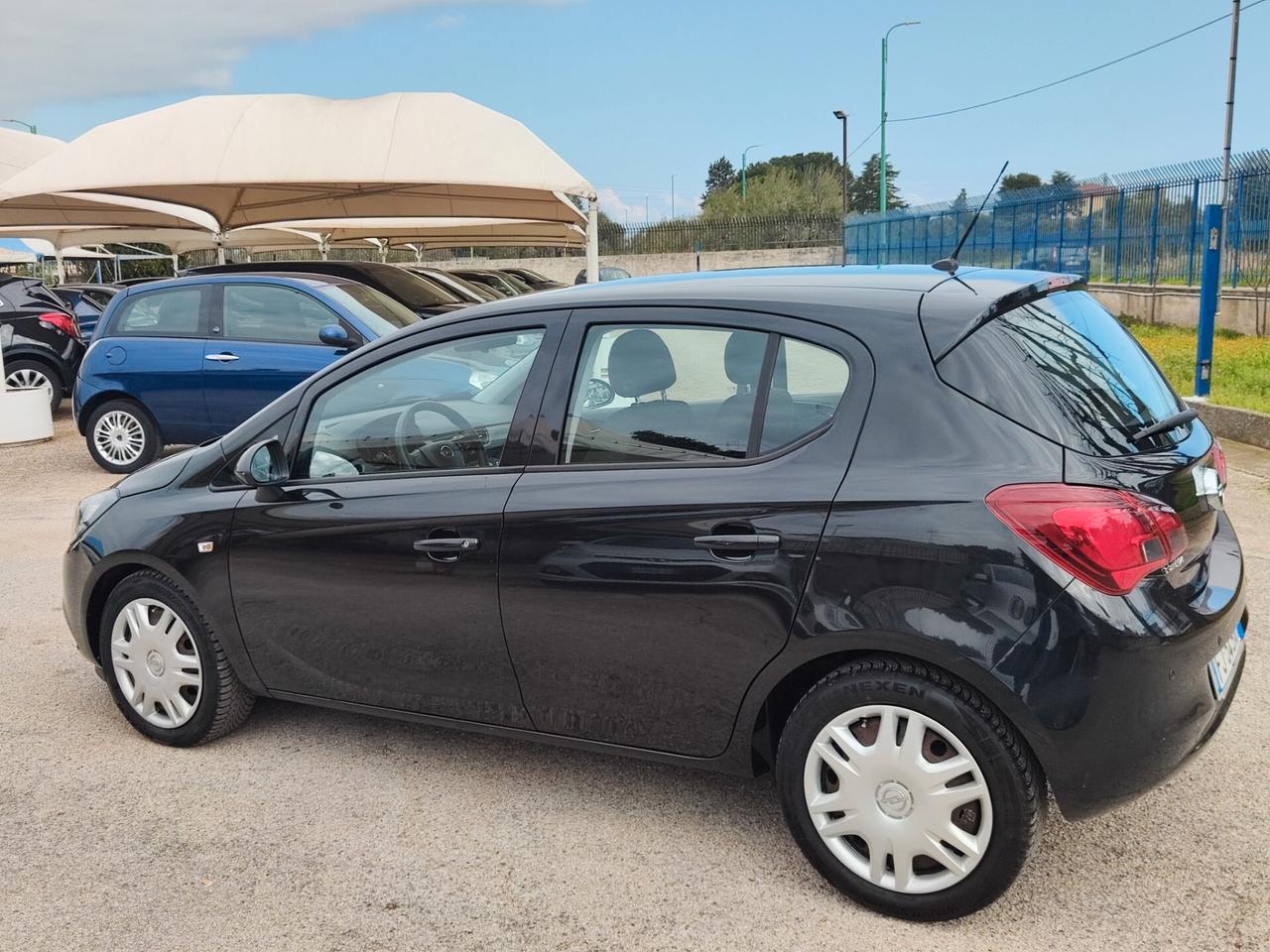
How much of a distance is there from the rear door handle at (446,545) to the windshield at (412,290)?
7.58m

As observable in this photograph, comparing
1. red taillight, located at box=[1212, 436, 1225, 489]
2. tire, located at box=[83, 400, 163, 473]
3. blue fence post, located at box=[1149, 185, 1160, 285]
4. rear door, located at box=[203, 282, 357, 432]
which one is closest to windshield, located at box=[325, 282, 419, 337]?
rear door, located at box=[203, 282, 357, 432]

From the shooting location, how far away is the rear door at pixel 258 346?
356 inches

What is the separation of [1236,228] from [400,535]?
52.1ft

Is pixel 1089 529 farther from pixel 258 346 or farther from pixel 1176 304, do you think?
pixel 1176 304

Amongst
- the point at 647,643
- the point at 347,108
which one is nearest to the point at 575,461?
the point at 647,643

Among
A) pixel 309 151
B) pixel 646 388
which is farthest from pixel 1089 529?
pixel 309 151

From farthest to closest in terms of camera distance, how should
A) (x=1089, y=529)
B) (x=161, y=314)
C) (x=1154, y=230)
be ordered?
(x=1154, y=230) → (x=161, y=314) → (x=1089, y=529)

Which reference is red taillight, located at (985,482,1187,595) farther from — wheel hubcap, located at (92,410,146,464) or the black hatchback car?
wheel hubcap, located at (92,410,146,464)

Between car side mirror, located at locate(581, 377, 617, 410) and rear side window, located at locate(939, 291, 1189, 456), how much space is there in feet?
3.05

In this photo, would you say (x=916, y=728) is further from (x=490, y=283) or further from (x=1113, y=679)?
(x=490, y=283)

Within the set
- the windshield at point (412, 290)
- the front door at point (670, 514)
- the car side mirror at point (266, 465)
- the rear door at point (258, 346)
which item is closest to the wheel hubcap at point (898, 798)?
the front door at point (670, 514)

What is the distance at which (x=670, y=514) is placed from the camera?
9.59 ft

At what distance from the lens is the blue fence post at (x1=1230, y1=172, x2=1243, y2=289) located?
15.8 metres

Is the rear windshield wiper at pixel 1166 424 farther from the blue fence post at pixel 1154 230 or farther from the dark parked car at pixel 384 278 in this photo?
the blue fence post at pixel 1154 230
